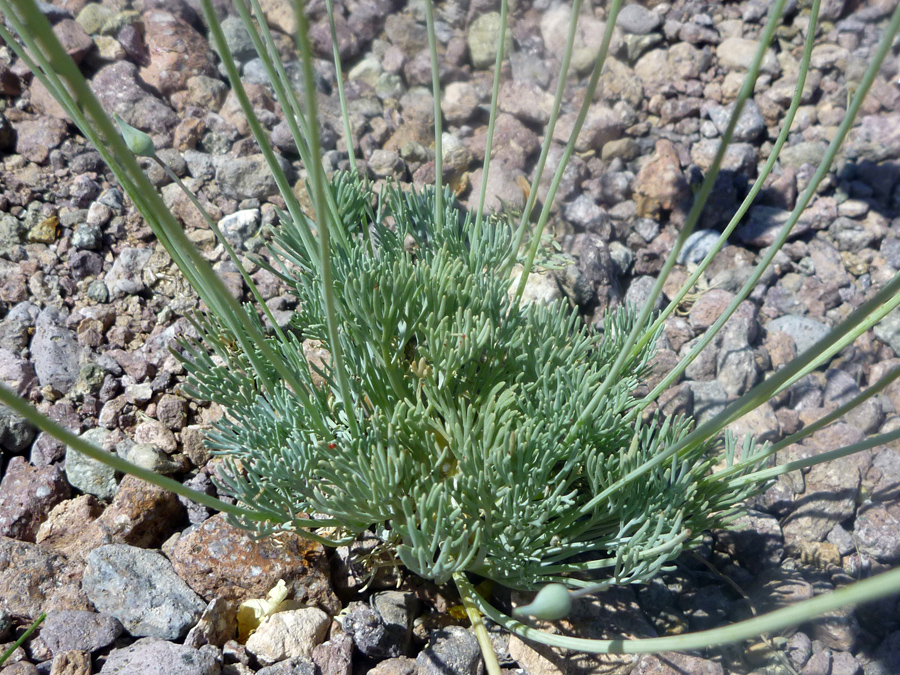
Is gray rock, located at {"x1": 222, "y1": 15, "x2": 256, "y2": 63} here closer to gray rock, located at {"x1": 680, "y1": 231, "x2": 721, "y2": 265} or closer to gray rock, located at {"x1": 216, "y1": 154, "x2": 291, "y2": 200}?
gray rock, located at {"x1": 216, "y1": 154, "x2": 291, "y2": 200}

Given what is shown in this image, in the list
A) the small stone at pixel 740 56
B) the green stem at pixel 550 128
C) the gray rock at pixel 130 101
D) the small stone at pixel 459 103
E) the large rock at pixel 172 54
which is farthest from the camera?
the small stone at pixel 740 56

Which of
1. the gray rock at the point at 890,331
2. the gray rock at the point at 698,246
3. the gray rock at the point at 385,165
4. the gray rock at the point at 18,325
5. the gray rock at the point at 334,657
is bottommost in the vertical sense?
the gray rock at the point at 334,657

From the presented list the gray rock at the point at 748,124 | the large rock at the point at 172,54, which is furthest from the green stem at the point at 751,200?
the large rock at the point at 172,54

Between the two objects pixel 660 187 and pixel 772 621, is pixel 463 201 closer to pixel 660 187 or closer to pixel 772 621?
pixel 660 187

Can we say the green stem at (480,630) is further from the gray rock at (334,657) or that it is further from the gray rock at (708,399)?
the gray rock at (708,399)

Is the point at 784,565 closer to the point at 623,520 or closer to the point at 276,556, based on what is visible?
the point at 623,520

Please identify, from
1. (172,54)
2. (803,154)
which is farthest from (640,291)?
(172,54)

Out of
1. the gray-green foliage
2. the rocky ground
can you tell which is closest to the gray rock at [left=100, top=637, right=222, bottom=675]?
the rocky ground
